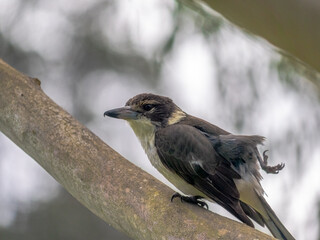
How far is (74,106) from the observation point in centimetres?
538

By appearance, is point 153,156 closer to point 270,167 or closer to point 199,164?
point 199,164

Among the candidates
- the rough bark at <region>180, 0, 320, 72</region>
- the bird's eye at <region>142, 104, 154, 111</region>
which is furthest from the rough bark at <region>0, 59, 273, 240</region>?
the rough bark at <region>180, 0, 320, 72</region>

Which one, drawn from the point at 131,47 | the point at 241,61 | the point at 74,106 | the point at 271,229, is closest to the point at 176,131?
the point at 271,229

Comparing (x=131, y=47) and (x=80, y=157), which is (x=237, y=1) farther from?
(x=131, y=47)

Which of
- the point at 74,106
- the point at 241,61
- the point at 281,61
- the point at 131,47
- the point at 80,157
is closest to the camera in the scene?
the point at 80,157

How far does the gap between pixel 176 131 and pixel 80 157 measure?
49 cm

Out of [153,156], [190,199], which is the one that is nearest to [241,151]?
[190,199]

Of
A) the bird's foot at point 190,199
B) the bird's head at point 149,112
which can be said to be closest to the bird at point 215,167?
the bird's foot at point 190,199

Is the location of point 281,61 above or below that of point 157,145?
above

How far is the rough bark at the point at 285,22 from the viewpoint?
2.10 meters

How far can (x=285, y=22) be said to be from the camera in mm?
2123

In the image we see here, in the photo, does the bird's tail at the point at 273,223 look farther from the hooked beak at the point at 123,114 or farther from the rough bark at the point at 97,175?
the hooked beak at the point at 123,114

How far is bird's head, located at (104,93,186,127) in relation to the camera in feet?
11.1

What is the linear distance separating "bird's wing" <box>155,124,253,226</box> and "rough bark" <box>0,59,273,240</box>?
0.65ft
